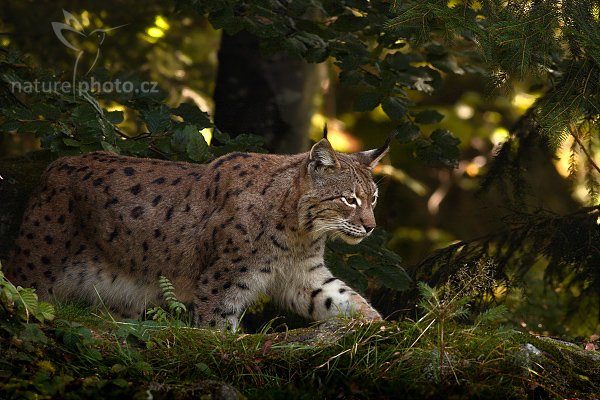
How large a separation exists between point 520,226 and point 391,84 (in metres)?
1.59

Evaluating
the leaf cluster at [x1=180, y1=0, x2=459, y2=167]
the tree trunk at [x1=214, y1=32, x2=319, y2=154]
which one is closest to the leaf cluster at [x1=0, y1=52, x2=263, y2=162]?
the leaf cluster at [x1=180, y1=0, x2=459, y2=167]

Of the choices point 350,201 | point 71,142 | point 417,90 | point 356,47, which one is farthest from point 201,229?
point 417,90

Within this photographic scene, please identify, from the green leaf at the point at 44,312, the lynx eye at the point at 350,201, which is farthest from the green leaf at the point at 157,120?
the green leaf at the point at 44,312

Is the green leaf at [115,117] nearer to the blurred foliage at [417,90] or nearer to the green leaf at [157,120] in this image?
the blurred foliage at [417,90]

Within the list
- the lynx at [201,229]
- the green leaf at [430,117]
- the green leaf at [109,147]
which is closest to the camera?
the lynx at [201,229]

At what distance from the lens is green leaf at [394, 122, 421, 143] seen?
8.38 meters

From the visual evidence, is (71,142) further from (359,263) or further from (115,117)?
(359,263)

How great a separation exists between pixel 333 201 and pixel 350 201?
12 centimetres

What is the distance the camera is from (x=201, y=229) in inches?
Answer: 288

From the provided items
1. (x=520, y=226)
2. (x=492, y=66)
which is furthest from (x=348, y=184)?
(x=520, y=226)

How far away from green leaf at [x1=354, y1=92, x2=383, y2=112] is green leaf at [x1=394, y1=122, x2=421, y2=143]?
302mm

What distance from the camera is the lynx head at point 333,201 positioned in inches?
285

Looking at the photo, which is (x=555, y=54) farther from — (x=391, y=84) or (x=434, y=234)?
(x=434, y=234)

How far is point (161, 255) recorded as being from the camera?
744 centimetres
